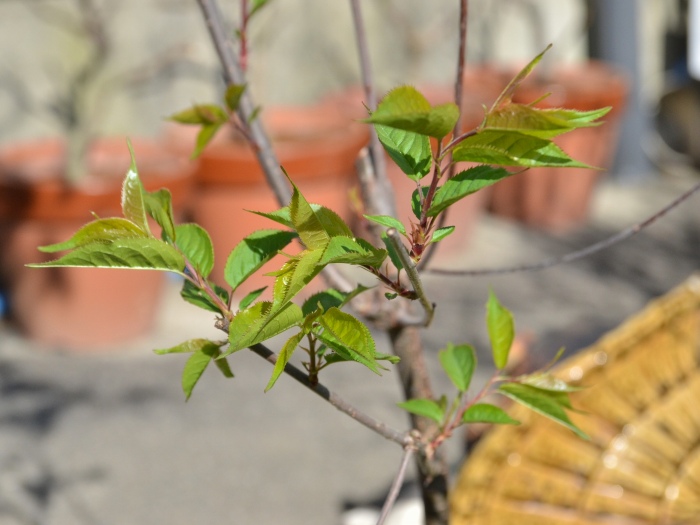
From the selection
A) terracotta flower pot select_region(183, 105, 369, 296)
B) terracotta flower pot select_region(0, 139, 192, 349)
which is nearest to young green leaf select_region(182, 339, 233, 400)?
terracotta flower pot select_region(0, 139, 192, 349)

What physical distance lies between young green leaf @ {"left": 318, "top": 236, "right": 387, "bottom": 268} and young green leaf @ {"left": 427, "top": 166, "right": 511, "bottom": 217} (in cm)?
6

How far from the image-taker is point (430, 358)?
3.09 meters

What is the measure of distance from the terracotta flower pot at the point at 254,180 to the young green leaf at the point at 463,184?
2523 mm

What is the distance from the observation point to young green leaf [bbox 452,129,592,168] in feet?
1.71

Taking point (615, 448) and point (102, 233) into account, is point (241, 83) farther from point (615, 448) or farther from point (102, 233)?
point (615, 448)

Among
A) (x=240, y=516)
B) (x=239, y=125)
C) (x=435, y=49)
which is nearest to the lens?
(x=239, y=125)

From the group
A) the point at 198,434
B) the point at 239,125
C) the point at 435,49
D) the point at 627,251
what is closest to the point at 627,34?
the point at 435,49

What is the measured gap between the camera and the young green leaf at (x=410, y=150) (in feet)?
1.84

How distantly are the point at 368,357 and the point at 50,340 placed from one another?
2811 millimetres

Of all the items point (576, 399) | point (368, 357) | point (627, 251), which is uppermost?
point (368, 357)

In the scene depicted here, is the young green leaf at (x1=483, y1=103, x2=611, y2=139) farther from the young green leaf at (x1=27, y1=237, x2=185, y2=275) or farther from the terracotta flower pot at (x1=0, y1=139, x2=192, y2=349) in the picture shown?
the terracotta flower pot at (x1=0, y1=139, x2=192, y2=349)

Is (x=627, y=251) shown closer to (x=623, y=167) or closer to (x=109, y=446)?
(x=623, y=167)

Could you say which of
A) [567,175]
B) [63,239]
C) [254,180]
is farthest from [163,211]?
[567,175]

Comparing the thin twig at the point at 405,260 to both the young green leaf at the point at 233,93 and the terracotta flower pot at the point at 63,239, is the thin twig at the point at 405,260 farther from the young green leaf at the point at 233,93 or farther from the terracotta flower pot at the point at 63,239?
the terracotta flower pot at the point at 63,239
